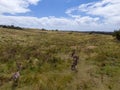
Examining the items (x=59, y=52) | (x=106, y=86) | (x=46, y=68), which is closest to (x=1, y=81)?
(x=46, y=68)

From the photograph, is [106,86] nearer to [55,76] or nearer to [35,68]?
[55,76]

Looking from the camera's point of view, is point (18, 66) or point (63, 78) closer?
point (63, 78)

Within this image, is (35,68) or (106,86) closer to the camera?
(106,86)

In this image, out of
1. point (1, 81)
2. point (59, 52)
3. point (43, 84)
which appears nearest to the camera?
point (43, 84)

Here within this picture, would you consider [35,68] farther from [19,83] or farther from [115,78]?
[115,78]

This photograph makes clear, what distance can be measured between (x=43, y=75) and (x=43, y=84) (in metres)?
1.64

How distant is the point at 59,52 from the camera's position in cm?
2698

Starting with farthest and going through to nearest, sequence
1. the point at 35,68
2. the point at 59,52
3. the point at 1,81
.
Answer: the point at 59,52, the point at 35,68, the point at 1,81

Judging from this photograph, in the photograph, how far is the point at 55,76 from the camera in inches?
662

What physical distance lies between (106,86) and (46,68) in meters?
5.83

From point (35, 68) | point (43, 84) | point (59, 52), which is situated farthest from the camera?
point (59, 52)

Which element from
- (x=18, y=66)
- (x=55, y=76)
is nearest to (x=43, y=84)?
(x=55, y=76)

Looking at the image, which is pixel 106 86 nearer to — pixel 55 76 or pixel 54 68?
pixel 55 76

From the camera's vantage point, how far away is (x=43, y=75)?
17062mm
